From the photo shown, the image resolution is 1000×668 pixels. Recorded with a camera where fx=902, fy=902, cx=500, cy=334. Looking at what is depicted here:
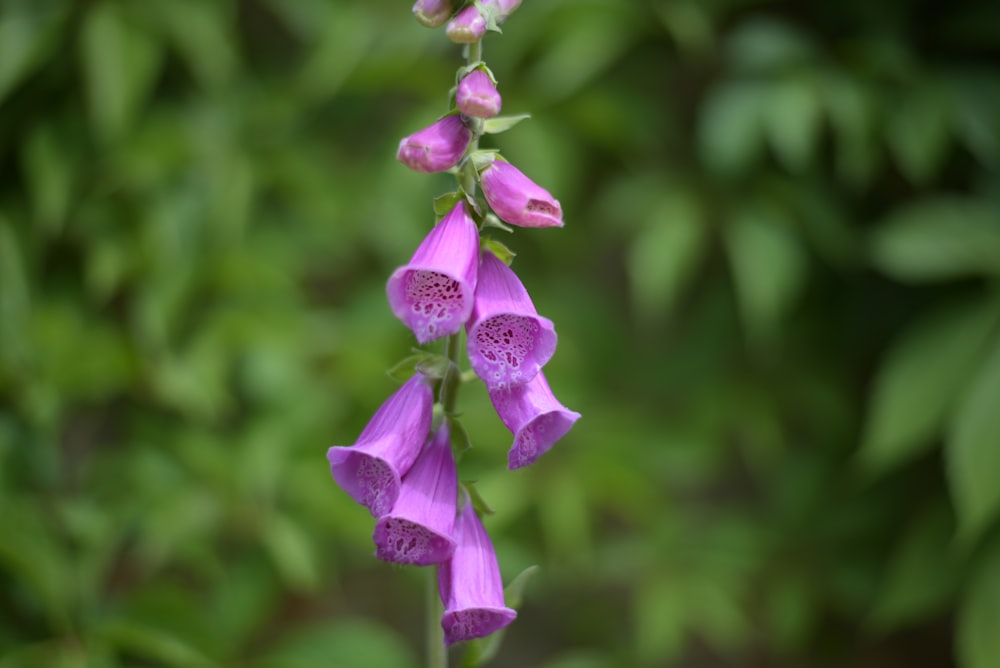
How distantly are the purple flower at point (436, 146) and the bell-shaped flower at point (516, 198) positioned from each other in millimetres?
30

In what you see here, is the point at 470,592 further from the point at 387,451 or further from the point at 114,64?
the point at 114,64

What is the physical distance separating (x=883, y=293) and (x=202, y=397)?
43.7 inches

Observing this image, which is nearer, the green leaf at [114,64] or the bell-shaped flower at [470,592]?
the bell-shaped flower at [470,592]

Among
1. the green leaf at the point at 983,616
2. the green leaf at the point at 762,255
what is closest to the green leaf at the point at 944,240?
the green leaf at the point at 762,255

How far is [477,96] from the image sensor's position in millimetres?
630

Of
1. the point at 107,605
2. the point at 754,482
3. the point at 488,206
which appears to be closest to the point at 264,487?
the point at 107,605

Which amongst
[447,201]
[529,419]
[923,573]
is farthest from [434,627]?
[923,573]

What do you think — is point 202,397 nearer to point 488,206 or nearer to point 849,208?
point 488,206

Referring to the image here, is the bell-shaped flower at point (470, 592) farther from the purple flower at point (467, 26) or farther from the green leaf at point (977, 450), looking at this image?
the green leaf at point (977, 450)

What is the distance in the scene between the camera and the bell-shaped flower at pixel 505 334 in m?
0.64

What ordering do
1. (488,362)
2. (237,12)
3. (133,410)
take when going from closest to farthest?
(488,362) < (133,410) < (237,12)

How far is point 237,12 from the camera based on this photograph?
64.1 inches

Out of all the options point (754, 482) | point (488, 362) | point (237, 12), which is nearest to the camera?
point (488, 362)

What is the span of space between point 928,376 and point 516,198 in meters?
0.88
